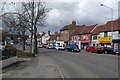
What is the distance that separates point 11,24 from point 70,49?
19.9m

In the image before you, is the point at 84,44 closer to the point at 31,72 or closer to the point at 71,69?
the point at 71,69

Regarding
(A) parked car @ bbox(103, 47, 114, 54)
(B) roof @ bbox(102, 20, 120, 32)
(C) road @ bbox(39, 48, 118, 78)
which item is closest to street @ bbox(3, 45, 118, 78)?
(C) road @ bbox(39, 48, 118, 78)

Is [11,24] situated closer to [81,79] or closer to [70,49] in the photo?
[70,49]

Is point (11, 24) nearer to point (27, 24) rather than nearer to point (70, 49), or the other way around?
point (27, 24)

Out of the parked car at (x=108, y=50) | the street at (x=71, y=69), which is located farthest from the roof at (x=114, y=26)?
the street at (x=71, y=69)

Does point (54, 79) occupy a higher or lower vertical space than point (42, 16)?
lower

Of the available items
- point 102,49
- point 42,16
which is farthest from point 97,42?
point 42,16

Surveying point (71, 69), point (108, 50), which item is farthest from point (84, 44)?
point (71, 69)

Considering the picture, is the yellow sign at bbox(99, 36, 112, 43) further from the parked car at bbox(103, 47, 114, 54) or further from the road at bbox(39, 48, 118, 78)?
the road at bbox(39, 48, 118, 78)

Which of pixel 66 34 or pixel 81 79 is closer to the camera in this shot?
pixel 81 79

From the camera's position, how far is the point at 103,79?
15930mm

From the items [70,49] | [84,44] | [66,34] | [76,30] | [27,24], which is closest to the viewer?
[27,24]

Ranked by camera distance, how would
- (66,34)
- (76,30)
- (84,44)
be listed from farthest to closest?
(66,34) → (76,30) → (84,44)

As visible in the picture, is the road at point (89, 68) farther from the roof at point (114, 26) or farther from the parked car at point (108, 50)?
the roof at point (114, 26)
